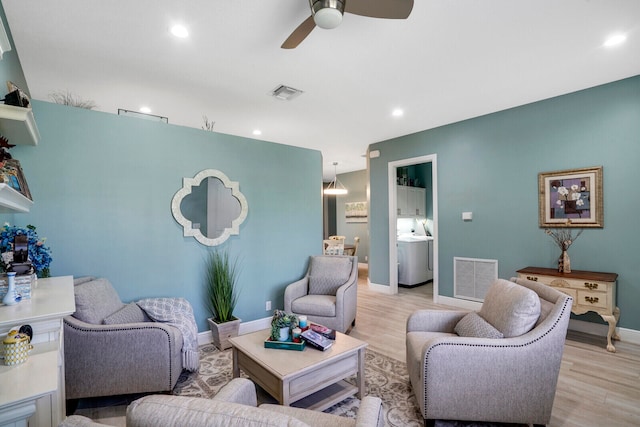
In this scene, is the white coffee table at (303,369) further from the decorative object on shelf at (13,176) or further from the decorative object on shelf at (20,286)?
the decorative object on shelf at (13,176)

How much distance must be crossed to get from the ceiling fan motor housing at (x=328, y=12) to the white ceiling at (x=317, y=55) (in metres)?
0.40

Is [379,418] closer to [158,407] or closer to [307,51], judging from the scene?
[158,407]

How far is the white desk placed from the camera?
1.01 metres

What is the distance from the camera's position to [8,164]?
169 cm

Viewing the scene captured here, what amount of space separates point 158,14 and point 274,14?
793mm

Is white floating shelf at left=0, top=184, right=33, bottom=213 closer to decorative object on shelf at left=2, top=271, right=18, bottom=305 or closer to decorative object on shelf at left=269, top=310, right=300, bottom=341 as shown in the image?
decorative object on shelf at left=2, top=271, right=18, bottom=305

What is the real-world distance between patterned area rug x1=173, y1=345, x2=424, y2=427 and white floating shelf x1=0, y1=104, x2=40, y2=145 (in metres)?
2.01

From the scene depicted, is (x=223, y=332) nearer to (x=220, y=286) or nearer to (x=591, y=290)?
(x=220, y=286)

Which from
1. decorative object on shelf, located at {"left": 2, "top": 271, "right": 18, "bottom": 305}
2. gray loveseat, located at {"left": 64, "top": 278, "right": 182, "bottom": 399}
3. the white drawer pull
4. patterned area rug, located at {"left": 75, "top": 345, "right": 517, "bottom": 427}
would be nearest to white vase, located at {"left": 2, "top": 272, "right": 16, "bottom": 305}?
decorative object on shelf, located at {"left": 2, "top": 271, "right": 18, "bottom": 305}

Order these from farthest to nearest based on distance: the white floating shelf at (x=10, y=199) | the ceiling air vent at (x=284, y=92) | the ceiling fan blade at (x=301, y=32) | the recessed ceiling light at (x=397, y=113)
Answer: the recessed ceiling light at (x=397, y=113) → the ceiling air vent at (x=284, y=92) → the ceiling fan blade at (x=301, y=32) → the white floating shelf at (x=10, y=199)

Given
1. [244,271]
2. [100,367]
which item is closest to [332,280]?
[244,271]

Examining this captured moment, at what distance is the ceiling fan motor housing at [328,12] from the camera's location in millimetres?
1732

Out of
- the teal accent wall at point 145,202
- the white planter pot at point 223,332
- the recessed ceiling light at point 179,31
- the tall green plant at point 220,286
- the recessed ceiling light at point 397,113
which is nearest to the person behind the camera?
the recessed ceiling light at point 179,31

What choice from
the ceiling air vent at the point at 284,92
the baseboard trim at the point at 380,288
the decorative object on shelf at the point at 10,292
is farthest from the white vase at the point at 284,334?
the baseboard trim at the point at 380,288
